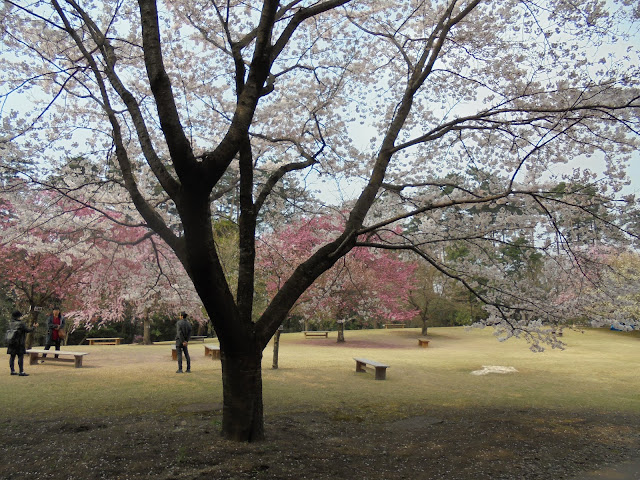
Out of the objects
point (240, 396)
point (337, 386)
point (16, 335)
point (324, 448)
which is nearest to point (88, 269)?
point (16, 335)

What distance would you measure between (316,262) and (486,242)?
267cm

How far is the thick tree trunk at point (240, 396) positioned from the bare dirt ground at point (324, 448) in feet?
0.47

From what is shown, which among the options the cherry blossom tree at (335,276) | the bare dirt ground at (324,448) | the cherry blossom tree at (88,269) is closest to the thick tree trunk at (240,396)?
the bare dirt ground at (324,448)

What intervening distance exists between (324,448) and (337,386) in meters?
4.34

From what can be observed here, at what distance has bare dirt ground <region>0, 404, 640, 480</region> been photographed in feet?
12.7

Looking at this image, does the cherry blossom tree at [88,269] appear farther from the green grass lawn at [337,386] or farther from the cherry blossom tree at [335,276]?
the cherry blossom tree at [335,276]

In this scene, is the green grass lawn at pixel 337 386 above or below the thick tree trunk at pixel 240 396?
below

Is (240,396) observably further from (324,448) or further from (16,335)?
(16,335)

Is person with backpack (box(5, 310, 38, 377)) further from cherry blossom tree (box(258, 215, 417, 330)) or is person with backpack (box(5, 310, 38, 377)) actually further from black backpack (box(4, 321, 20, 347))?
cherry blossom tree (box(258, 215, 417, 330))

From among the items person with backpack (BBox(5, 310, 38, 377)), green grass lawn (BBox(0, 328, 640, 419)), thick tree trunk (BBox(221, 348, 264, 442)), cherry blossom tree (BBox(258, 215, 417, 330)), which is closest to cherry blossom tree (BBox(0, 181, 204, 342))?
person with backpack (BBox(5, 310, 38, 377))

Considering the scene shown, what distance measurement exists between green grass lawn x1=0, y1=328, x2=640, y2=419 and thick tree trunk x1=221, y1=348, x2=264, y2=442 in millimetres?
1951

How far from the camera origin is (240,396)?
460cm

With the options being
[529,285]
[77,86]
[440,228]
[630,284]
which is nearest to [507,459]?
[529,285]

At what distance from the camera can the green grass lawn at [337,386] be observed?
6883mm
